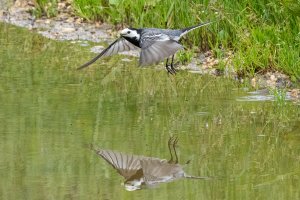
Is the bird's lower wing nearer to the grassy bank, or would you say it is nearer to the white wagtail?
the white wagtail

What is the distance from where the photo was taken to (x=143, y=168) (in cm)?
600

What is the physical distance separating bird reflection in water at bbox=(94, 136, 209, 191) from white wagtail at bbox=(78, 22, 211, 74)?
4.13ft

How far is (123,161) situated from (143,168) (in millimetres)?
150

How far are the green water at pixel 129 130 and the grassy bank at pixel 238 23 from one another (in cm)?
40

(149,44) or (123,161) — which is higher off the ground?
(149,44)

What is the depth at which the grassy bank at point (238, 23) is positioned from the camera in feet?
27.2

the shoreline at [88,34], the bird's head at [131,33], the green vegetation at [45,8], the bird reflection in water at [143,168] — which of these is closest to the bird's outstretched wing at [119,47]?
the bird's head at [131,33]

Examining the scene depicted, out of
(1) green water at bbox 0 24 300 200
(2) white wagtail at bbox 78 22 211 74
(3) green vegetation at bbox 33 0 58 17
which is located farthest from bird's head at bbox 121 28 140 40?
(3) green vegetation at bbox 33 0 58 17

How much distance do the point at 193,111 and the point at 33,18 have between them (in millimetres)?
4378

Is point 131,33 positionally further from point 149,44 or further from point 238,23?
point 238,23

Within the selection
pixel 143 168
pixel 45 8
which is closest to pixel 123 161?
pixel 143 168

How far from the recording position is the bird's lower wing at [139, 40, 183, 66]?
738 centimetres

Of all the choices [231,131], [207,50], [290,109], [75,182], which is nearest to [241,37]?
[207,50]

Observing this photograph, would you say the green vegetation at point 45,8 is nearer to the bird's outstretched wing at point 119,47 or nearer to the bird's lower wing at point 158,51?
the bird's outstretched wing at point 119,47
